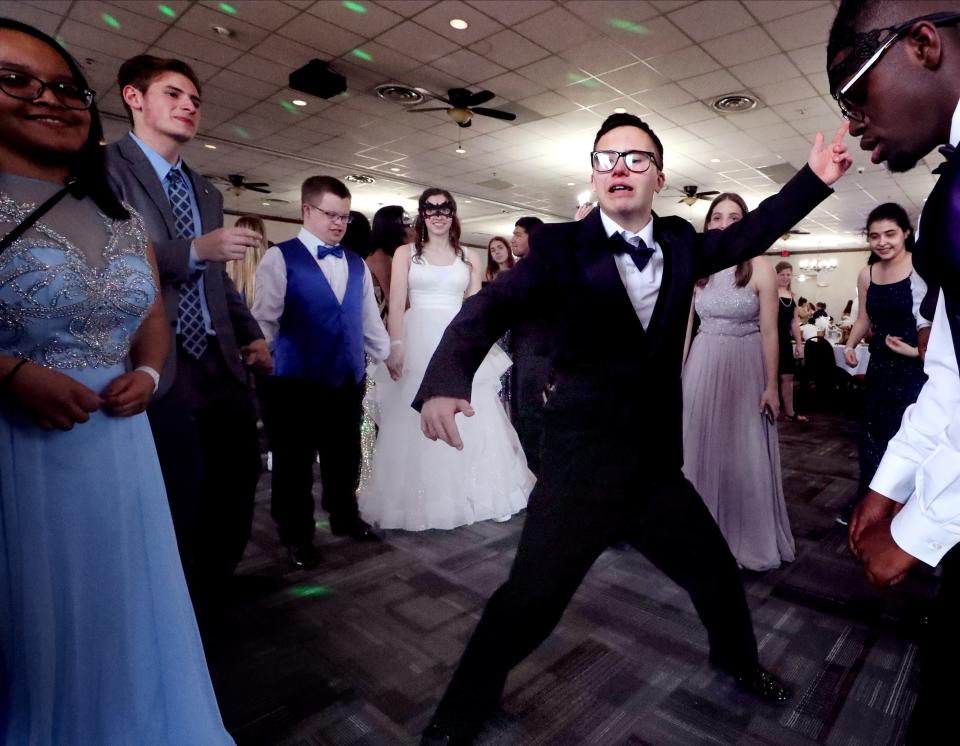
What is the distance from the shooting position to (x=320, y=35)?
17.0 ft

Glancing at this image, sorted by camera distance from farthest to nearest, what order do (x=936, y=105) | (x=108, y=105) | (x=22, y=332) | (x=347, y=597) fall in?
(x=108, y=105) < (x=347, y=597) < (x=22, y=332) < (x=936, y=105)

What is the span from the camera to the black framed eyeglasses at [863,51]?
0.75 m

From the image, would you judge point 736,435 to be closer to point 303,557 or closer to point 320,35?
point 303,557

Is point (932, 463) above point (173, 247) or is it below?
below

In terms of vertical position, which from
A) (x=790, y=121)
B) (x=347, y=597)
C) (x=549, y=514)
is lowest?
(x=347, y=597)

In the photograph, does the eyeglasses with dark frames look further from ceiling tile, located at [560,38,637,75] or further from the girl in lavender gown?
ceiling tile, located at [560,38,637,75]

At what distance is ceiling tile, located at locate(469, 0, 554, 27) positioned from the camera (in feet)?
14.9

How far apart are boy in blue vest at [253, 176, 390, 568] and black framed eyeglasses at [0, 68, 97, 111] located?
4.56ft

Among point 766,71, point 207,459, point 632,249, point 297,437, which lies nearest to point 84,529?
point 207,459

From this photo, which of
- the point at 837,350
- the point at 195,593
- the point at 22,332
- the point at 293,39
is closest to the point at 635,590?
the point at 195,593

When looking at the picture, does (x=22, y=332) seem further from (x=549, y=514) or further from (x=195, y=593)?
(x=195, y=593)

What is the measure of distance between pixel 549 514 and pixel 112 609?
0.94m

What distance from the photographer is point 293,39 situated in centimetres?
525

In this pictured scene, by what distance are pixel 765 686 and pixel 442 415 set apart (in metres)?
1.33
